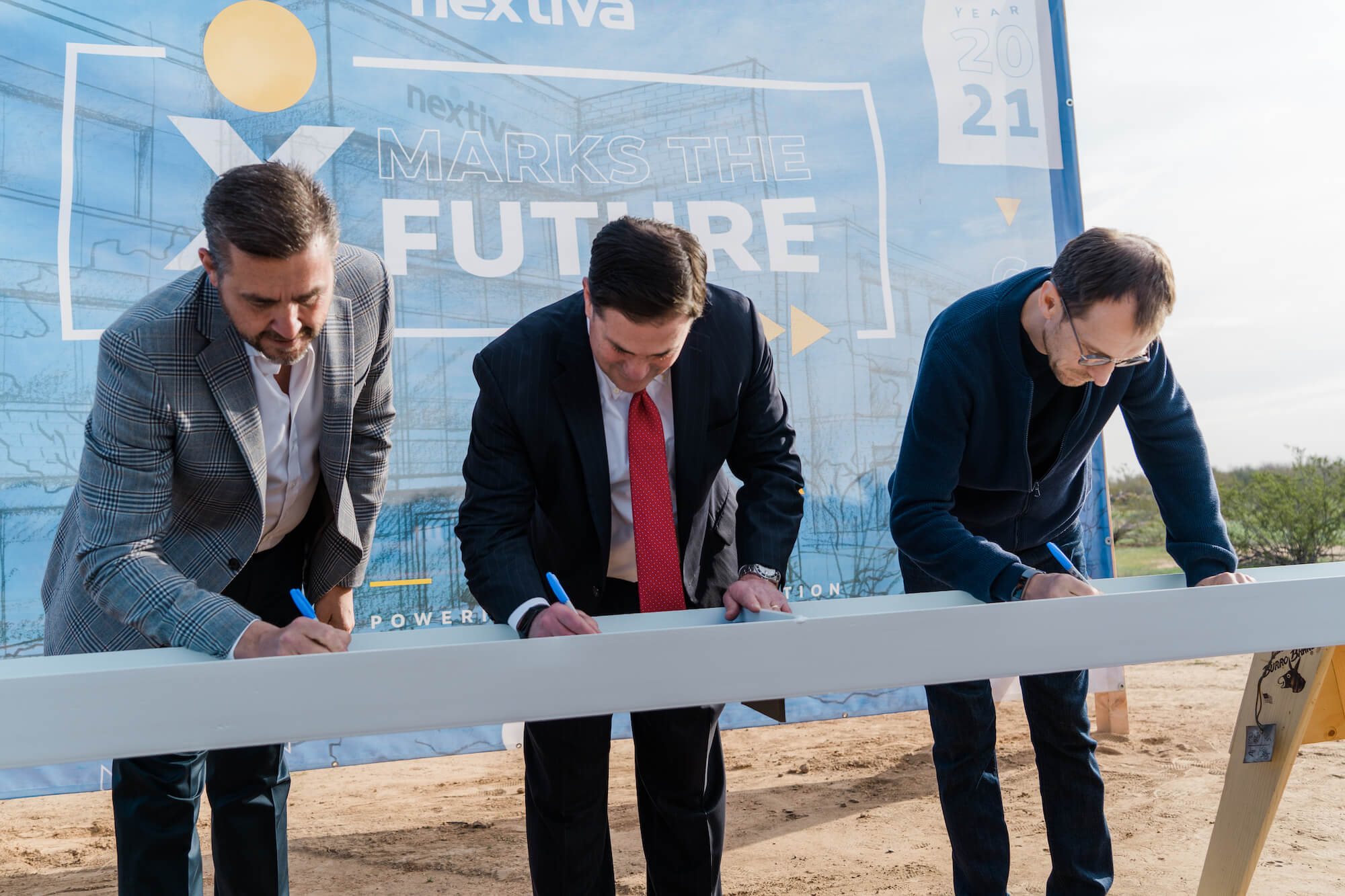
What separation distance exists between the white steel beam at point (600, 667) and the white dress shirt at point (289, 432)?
36 centimetres

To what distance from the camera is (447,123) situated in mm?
2844

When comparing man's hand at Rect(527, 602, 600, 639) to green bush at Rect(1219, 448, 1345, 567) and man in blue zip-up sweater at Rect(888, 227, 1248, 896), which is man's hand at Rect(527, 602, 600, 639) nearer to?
man in blue zip-up sweater at Rect(888, 227, 1248, 896)

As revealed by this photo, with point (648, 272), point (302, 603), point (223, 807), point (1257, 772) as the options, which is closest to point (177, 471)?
point (302, 603)

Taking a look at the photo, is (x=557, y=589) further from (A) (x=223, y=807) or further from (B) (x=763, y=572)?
(A) (x=223, y=807)

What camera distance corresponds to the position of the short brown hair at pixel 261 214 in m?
1.21

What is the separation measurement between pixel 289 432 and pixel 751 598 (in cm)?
75

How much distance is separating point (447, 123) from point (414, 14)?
326 mm

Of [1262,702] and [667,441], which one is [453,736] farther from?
[1262,702]

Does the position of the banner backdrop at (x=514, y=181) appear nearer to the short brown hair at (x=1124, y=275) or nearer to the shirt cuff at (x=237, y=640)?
the shirt cuff at (x=237, y=640)

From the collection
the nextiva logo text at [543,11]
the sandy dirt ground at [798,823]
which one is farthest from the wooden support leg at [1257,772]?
the nextiva logo text at [543,11]

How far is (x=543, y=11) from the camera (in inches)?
115

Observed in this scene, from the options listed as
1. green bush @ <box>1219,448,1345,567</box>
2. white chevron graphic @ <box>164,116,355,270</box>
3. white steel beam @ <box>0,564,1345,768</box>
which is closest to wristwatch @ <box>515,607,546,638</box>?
white steel beam @ <box>0,564,1345,768</box>

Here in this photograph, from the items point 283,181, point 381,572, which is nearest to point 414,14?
point 381,572

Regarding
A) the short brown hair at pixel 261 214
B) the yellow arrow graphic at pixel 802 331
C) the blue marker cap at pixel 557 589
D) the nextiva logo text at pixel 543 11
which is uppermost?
the nextiva logo text at pixel 543 11
